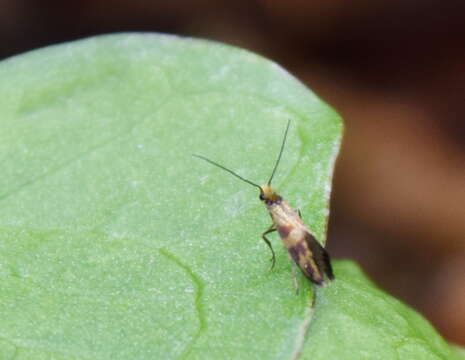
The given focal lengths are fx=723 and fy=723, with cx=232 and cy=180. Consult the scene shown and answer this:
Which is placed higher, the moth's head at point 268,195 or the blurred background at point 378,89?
the moth's head at point 268,195

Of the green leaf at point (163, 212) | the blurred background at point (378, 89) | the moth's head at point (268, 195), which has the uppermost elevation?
the moth's head at point (268, 195)

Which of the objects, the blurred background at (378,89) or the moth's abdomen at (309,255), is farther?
the blurred background at (378,89)

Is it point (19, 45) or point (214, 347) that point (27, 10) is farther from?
point (214, 347)

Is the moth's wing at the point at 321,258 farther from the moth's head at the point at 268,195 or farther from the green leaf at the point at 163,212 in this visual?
the moth's head at the point at 268,195

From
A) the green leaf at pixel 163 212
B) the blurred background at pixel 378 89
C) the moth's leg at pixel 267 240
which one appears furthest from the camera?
the blurred background at pixel 378 89

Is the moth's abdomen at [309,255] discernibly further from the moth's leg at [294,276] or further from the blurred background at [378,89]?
the blurred background at [378,89]

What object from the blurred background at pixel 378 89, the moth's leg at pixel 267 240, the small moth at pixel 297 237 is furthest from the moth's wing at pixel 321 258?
the blurred background at pixel 378 89

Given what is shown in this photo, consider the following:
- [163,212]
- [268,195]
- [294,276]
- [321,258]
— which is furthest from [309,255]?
[163,212]

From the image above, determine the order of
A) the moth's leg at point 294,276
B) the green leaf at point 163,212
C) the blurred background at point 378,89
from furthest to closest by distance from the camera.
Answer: the blurred background at point 378,89, the moth's leg at point 294,276, the green leaf at point 163,212
